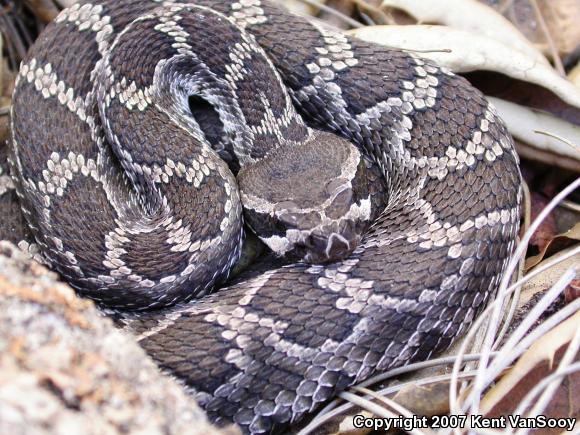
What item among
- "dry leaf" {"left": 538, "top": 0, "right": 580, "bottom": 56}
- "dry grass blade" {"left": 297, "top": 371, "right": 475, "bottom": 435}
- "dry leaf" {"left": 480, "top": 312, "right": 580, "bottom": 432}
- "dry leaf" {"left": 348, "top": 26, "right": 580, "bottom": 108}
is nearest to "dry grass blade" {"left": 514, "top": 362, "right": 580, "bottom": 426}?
"dry leaf" {"left": 480, "top": 312, "right": 580, "bottom": 432}

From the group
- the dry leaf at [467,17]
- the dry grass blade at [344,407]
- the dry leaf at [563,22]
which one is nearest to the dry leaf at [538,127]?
the dry leaf at [467,17]

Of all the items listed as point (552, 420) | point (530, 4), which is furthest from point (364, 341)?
point (530, 4)

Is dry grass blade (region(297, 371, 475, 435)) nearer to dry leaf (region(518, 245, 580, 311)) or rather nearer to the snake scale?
the snake scale

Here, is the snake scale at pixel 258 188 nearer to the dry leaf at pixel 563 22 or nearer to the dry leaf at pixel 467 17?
the dry leaf at pixel 467 17

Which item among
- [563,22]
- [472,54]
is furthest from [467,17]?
[563,22]

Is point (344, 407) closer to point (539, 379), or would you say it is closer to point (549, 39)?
point (539, 379)

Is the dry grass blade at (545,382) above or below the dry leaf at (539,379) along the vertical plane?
above

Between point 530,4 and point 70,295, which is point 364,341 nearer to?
point 70,295
